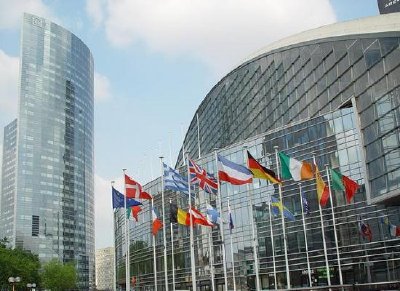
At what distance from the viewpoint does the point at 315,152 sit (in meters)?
64.1

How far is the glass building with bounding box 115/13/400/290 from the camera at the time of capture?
43.4m

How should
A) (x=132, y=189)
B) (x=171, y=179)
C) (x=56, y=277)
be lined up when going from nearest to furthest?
(x=132, y=189)
(x=171, y=179)
(x=56, y=277)

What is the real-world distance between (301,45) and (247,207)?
68.7 feet

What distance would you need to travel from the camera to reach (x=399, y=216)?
52.9 m

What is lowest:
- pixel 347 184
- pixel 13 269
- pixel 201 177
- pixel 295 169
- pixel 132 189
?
pixel 13 269

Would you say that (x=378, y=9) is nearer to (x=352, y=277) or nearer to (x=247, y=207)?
(x=247, y=207)

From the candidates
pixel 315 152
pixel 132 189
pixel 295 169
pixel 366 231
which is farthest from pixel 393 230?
pixel 132 189

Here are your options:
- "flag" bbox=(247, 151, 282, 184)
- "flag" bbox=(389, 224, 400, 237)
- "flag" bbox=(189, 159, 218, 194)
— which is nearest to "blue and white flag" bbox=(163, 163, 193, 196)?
"flag" bbox=(189, 159, 218, 194)

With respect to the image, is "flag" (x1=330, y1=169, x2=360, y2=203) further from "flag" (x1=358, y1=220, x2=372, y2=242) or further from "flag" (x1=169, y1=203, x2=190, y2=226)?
"flag" (x1=169, y1=203, x2=190, y2=226)

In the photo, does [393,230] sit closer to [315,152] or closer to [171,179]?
[315,152]

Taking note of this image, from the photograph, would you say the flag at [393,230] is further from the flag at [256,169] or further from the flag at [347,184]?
the flag at [256,169]

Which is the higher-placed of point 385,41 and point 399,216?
point 385,41

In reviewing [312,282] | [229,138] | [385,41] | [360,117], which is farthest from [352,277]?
[229,138]

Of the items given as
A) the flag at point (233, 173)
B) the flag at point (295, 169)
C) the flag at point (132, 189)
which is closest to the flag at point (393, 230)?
the flag at point (295, 169)
